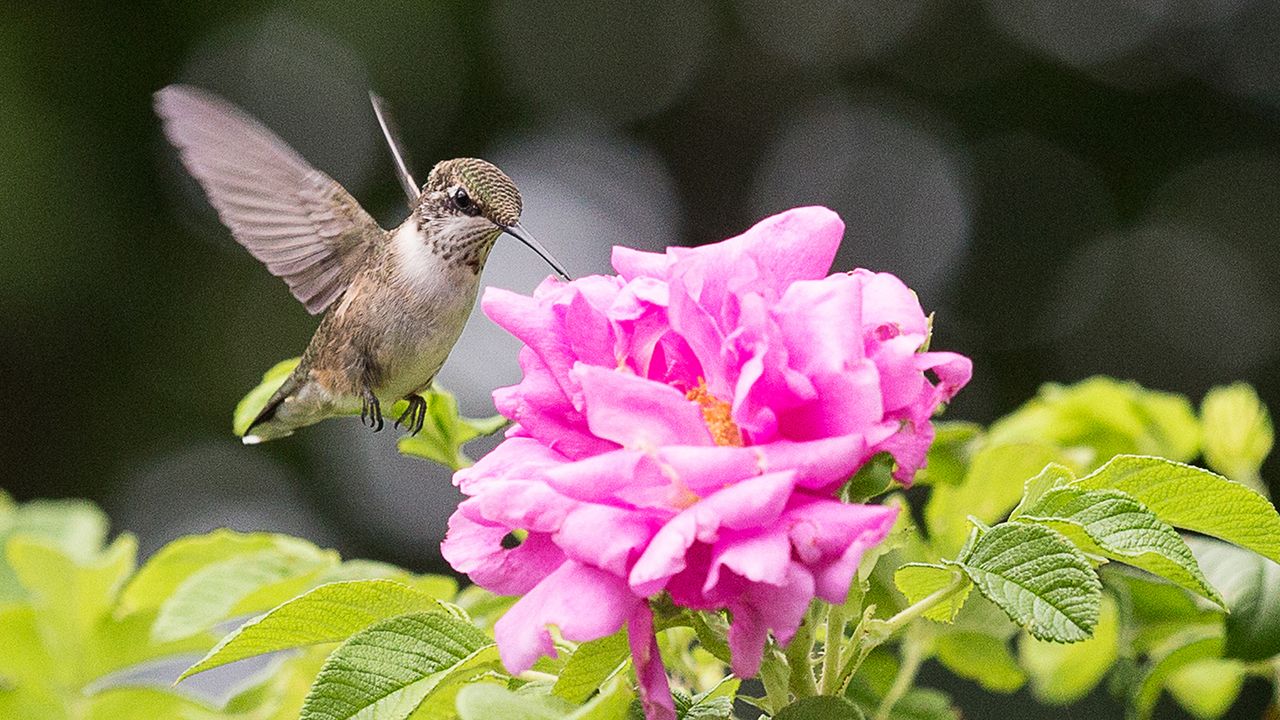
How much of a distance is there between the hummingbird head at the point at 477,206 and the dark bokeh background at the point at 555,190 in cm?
353

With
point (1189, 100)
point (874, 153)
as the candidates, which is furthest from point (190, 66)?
point (1189, 100)

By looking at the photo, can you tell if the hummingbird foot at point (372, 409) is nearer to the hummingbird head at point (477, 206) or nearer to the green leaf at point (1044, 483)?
the hummingbird head at point (477, 206)

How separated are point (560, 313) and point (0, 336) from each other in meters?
5.96

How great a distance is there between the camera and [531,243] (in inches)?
57.2

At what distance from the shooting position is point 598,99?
7.79m

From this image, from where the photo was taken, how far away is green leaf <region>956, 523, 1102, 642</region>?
75 cm

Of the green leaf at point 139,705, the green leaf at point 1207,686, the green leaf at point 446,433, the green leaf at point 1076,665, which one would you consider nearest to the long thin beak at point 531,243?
the green leaf at point 446,433

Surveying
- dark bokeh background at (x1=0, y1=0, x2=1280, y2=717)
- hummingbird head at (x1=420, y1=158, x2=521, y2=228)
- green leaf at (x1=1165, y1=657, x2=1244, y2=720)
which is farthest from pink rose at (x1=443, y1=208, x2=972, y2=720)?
dark bokeh background at (x1=0, y1=0, x2=1280, y2=717)

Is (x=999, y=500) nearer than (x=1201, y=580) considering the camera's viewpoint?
No

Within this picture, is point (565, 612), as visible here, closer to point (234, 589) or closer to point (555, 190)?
point (234, 589)

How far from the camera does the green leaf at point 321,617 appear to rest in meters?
0.89

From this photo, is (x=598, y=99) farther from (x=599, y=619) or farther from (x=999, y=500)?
(x=599, y=619)

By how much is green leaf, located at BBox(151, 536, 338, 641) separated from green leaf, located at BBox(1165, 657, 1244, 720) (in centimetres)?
102

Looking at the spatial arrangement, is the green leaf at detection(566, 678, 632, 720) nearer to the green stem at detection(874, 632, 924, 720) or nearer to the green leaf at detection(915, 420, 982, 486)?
the green stem at detection(874, 632, 924, 720)
